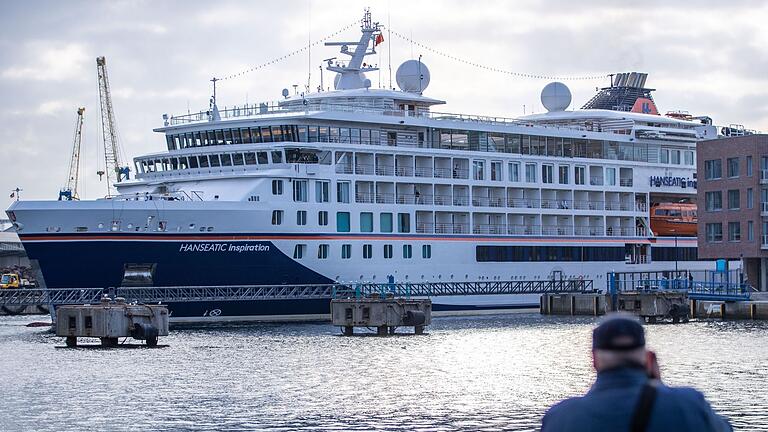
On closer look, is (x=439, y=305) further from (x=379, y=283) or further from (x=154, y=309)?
(x=154, y=309)

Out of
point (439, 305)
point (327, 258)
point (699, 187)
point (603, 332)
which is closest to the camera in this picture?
point (603, 332)

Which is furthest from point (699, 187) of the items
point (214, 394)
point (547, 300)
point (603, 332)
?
point (603, 332)

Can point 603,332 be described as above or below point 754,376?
above

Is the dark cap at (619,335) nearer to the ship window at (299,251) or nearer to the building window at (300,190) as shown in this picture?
the ship window at (299,251)

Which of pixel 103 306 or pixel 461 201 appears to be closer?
pixel 103 306

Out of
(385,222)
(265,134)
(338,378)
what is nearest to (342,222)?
(385,222)

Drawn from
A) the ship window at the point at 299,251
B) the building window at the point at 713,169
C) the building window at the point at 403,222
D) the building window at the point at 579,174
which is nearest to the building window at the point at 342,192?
the building window at the point at 403,222

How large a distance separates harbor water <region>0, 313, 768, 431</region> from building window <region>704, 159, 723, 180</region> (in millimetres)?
20339

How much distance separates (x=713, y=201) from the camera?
8412cm

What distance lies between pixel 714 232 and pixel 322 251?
27.8 meters

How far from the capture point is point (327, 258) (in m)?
69.7

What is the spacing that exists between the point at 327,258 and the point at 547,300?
16.1 meters

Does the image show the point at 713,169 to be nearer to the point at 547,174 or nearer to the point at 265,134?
the point at 547,174

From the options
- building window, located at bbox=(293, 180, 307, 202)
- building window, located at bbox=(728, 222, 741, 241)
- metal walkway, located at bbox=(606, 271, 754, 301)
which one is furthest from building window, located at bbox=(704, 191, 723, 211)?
Answer: building window, located at bbox=(293, 180, 307, 202)
